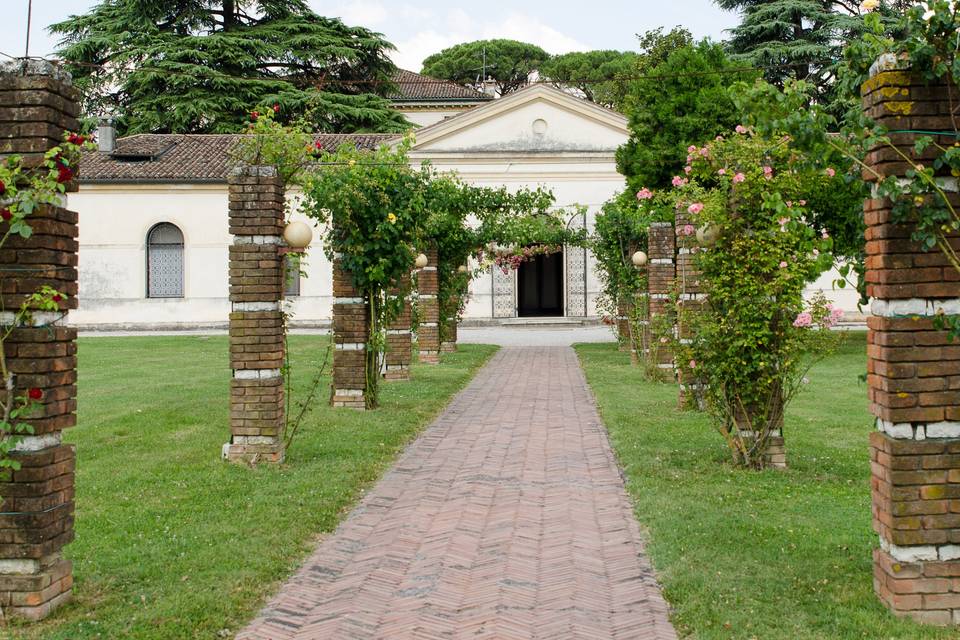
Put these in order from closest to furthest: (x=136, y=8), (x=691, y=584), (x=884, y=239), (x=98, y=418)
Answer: (x=884, y=239)
(x=691, y=584)
(x=98, y=418)
(x=136, y=8)

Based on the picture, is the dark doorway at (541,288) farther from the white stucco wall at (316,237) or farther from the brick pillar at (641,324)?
the brick pillar at (641,324)

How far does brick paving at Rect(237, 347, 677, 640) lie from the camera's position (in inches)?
166

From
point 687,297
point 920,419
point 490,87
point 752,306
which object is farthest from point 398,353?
point 490,87

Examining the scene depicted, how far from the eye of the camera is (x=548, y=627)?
13.7 ft

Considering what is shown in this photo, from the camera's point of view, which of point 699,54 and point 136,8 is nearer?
point 699,54

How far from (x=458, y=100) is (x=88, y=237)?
66.9 feet

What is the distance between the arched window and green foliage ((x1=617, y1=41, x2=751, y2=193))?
58.7ft

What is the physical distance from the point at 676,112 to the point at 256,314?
20229 mm

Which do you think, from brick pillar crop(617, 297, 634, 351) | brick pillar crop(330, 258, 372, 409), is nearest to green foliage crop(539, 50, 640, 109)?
brick pillar crop(617, 297, 634, 351)

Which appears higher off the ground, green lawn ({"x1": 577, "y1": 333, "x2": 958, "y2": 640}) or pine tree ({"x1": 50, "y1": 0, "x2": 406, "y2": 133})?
pine tree ({"x1": 50, "y1": 0, "x2": 406, "y2": 133})

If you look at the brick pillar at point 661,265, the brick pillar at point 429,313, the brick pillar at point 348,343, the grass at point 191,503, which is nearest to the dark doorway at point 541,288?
the brick pillar at point 429,313

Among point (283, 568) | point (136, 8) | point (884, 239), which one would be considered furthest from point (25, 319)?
point (136, 8)

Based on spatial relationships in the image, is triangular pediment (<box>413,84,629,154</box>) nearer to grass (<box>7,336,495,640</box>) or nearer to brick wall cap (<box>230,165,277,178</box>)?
grass (<box>7,336,495,640</box>)

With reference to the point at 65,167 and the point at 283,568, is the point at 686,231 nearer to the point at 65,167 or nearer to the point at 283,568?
the point at 283,568
